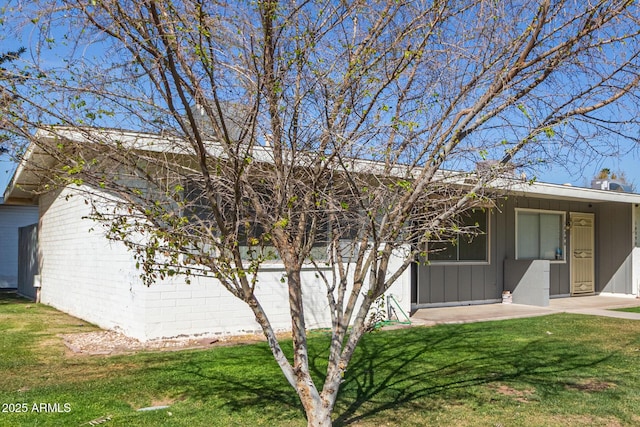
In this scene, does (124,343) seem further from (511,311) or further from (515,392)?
(511,311)

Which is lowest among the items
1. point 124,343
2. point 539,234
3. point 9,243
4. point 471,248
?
point 124,343

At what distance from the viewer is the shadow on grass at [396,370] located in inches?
226

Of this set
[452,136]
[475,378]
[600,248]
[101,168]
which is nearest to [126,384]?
[101,168]

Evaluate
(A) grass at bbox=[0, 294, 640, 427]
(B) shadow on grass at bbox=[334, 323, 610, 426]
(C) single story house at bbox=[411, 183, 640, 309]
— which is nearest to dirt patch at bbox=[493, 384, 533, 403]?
(A) grass at bbox=[0, 294, 640, 427]

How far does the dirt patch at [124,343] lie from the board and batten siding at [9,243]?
1275 cm

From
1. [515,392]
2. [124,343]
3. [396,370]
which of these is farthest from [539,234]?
[124,343]

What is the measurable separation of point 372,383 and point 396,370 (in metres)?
0.71

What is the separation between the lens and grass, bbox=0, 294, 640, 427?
522 centimetres

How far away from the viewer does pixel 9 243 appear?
20.6 meters

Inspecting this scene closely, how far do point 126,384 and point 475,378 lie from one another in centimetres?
374

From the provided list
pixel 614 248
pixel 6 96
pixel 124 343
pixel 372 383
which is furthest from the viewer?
pixel 614 248

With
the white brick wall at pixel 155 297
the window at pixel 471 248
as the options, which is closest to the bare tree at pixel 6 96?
the white brick wall at pixel 155 297

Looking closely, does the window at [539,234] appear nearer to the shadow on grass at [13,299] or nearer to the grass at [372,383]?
the grass at [372,383]

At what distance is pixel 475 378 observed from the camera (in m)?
6.73
